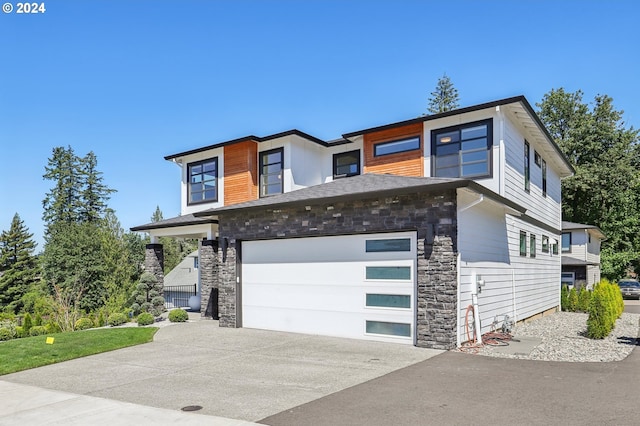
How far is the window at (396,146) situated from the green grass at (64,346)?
9105 millimetres

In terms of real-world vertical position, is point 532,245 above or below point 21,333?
above

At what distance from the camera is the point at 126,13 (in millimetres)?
10992

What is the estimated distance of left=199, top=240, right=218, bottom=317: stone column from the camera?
51.2 ft

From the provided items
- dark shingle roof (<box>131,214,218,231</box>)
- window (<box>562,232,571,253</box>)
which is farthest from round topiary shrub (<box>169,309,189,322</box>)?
window (<box>562,232,571,253</box>)

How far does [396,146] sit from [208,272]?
305 inches

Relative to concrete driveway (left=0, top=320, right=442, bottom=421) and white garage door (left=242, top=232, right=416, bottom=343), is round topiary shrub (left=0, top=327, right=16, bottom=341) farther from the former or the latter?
white garage door (left=242, top=232, right=416, bottom=343)

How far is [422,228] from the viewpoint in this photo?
10141 mm

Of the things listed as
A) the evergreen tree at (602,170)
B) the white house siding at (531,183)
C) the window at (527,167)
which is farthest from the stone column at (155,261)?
the evergreen tree at (602,170)

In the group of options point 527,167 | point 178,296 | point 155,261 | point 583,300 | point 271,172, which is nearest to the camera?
point 527,167

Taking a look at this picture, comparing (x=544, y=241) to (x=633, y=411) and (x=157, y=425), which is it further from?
(x=157, y=425)

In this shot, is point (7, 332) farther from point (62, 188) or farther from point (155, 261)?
point (62, 188)

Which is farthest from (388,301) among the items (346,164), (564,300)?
(564,300)

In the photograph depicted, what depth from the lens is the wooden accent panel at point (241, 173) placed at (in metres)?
17.6

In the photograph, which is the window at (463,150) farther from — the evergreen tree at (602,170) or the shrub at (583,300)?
the evergreen tree at (602,170)
